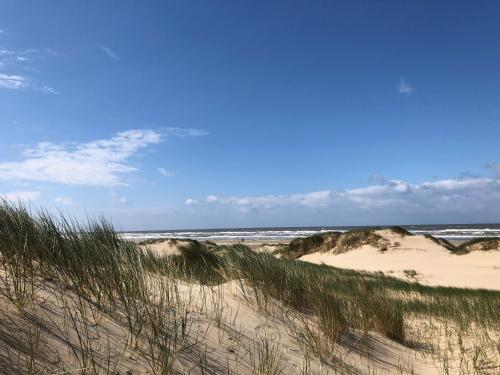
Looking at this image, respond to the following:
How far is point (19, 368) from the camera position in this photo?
2.07 meters

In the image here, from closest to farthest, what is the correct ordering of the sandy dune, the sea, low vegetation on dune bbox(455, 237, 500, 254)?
the sandy dune
low vegetation on dune bbox(455, 237, 500, 254)
the sea

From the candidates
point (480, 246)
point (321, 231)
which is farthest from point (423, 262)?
point (321, 231)

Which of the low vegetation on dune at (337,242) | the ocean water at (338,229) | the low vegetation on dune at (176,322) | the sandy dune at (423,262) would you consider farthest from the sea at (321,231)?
the low vegetation on dune at (176,322)

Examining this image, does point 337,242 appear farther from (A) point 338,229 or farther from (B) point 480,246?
(A) point 338,229

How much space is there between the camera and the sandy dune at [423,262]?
14328 millimetres

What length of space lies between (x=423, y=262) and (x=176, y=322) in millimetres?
18120

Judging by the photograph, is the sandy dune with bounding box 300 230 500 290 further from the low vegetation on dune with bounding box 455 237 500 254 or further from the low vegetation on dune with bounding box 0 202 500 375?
the low vegetation on dune with bounding box 0 202 500 375

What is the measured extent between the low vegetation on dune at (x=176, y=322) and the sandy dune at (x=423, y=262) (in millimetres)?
8486

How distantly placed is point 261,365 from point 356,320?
2.62m

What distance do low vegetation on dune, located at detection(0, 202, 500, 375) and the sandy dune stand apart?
27.8ft

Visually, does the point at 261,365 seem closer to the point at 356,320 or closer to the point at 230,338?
the point at 230,338

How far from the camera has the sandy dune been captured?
47.0 ft

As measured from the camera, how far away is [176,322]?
3213 millimetres

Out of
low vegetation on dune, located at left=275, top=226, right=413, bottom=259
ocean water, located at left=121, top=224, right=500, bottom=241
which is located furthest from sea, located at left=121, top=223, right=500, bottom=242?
low vegetation on dune, located at left=275, top=226, right=413, bottom=259
